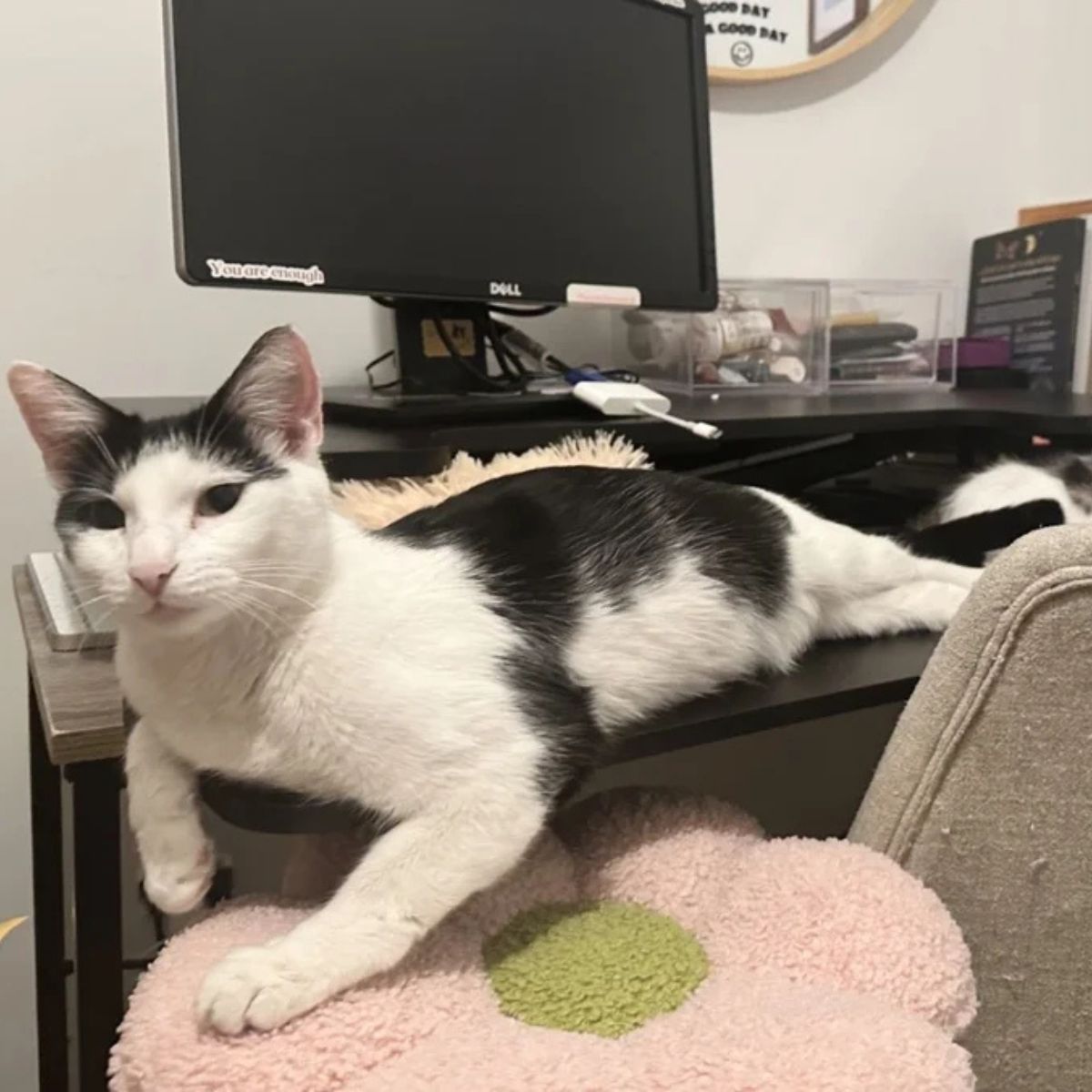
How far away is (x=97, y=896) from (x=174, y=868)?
0.19ft

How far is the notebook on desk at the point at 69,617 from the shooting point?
2.76 ft

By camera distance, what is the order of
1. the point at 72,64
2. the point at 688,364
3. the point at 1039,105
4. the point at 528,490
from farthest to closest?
the point at 1039,105, the point at 688,364, the point at 72,64, the point at 528,490

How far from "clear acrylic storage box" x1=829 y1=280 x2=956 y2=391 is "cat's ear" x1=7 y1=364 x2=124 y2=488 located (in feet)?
3.62

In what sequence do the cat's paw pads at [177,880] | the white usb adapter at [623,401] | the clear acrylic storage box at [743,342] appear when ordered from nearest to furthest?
the cat's paw pads at [177,880] < the white usb adapter at [623,401] < the clear acrylic storage box at [743,342]

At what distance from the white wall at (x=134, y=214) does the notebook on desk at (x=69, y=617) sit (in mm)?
297

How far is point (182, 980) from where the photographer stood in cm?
64

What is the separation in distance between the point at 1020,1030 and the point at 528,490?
502mm

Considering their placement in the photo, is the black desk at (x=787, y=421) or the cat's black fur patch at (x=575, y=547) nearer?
the cat's black fur patch at (x=575, y=547)

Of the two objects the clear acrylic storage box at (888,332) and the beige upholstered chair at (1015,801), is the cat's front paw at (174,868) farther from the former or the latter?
the clear acrylic storage box at (888,332)

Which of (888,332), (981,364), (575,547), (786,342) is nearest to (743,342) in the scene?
(786,342)

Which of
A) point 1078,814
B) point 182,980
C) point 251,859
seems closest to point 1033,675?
point 1078,814

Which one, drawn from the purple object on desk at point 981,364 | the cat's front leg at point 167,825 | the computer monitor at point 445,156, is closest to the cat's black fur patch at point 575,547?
the cat's front leg at point 167,825

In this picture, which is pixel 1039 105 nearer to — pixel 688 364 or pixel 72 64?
pixel 688 364

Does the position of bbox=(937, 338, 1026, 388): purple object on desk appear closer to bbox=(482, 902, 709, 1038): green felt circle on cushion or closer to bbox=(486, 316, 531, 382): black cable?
bbox=(486, 316, 531, 382): black cable
